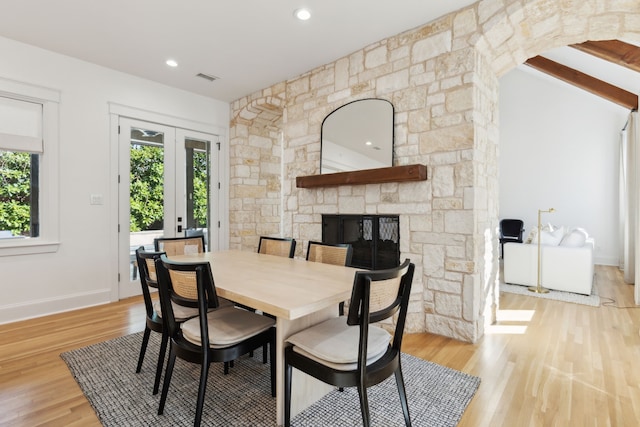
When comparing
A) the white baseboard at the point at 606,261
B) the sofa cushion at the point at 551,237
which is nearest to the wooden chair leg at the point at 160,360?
the sofa cushion at the point at 551,237

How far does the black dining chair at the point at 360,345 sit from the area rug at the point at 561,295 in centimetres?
323

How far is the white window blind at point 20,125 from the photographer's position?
10.0 ft

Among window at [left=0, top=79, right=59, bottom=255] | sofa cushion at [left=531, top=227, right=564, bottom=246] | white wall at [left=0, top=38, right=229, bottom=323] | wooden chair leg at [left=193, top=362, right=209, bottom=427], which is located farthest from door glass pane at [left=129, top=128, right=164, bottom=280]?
sofa cushion at [left=531, top=227, right=564, bottom=246]

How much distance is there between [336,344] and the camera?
1.43 m

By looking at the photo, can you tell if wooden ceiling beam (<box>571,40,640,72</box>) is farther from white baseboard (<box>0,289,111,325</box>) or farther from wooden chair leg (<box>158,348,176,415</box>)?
white baseboard (<box>0,289,111,325</box>)

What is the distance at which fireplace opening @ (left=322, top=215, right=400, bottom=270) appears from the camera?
120 inches

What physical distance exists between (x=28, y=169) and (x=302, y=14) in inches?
122

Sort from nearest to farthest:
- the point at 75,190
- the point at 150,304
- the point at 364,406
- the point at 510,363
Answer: the point at 364,406
the point at 150,304
the point at 510,363
the point at 75,190

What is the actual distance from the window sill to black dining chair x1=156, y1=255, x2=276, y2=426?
8.23 feet

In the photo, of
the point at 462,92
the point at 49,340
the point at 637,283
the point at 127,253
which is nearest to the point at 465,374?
the point at 462,92

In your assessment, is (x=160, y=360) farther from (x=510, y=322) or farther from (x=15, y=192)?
(x=510, y=322)

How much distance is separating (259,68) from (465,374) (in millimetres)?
3583

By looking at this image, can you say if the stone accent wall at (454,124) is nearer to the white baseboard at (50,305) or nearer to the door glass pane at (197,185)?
the door glass pane at (197,185)

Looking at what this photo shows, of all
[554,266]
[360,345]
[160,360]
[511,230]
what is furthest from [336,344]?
[511,230]
